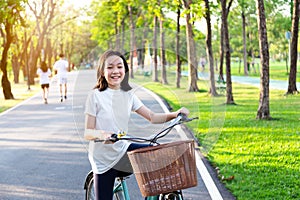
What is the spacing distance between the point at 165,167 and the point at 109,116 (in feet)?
2.45

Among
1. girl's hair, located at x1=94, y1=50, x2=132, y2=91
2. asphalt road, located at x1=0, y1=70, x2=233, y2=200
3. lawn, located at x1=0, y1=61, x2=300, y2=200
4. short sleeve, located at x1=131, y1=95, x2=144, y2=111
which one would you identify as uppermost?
girl's hair, located at x1=94, y1=50, x2=132, y2=91

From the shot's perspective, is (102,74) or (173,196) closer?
(173,196)

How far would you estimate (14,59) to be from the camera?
6344cm

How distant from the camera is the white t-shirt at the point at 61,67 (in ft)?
79.4

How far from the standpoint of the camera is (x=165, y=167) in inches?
152

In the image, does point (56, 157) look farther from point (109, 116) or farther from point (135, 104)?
point (109, 116)

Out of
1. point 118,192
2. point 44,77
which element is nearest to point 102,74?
point 118,192

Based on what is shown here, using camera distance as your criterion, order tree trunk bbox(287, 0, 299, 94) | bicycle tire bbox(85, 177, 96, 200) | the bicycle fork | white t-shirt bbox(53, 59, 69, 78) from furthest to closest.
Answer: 1. tree trunk bbox(287, 0, 299, 94)
2. white t-shirt bbox(53, 59, 69, 78)
3. bicycle tire bbox(85, 177, 96, 200)
4. the bicycle fork

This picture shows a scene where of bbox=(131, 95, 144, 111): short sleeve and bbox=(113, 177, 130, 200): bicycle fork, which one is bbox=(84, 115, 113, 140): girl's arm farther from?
bbox=(113, 177, 130, 200): bicycle fork

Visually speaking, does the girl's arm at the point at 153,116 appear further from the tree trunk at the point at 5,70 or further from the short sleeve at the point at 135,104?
the tree trunk at the point at 5,70

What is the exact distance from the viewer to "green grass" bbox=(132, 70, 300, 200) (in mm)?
4473

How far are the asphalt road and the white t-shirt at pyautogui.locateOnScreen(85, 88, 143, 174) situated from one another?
15cm

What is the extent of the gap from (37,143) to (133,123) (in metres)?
8.65

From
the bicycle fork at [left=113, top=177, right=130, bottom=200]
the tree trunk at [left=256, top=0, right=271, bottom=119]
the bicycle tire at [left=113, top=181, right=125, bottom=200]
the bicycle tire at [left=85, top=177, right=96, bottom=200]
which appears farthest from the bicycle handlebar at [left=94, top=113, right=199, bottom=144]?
the tree trunk at [left=256, top=0, right=271, bottom=119]
